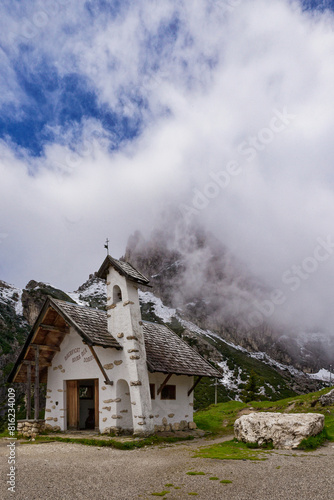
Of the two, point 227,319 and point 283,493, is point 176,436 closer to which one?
point 283,493

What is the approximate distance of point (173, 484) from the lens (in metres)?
9.26

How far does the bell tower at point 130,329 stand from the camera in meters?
18.0

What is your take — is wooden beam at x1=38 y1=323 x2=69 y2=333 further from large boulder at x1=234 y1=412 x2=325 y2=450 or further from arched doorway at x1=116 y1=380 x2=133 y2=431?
large boulder at x1=234 y1=412 x2=325 y2=450

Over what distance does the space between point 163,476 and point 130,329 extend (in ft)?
30.5

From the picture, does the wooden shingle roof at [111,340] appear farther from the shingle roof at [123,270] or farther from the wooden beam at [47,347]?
the shingle roof at [123,270]

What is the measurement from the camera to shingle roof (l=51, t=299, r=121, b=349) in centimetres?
1862

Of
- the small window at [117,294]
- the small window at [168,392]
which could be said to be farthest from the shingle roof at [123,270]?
the small window at [168,392]

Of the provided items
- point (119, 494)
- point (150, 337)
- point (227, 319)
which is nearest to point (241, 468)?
point (119, 494)

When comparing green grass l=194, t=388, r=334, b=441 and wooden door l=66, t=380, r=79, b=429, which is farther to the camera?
green grass l=194, t=388, r=334, b=441

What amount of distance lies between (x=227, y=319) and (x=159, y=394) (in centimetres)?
16970

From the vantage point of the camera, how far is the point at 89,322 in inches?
802

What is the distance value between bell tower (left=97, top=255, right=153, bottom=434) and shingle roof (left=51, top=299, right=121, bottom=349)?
57cm

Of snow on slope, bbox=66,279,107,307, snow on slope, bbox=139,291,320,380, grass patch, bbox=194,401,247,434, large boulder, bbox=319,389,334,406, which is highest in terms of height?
snow on slope, bbox=66,279,107,307

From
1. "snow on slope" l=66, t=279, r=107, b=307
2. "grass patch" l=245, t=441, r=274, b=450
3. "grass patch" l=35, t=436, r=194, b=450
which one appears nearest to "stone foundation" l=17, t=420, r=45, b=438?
"grass patch" l=35, t=436, r=194, b=450
